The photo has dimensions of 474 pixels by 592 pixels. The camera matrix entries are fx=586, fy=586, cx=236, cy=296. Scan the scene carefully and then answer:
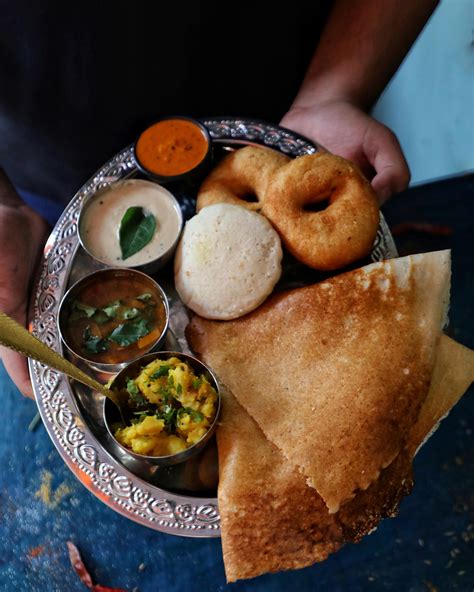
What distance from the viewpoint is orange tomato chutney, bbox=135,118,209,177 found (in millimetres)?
2068

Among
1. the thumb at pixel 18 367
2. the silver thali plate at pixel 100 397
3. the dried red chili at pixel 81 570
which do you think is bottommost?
the dried red chili at pixel 81 570

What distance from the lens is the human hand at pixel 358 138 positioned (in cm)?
207

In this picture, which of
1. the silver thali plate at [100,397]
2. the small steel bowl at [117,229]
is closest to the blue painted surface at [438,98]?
the silver thali plate at [100,397]

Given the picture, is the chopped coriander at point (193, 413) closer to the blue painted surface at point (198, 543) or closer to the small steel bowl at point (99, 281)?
the small steel bowl at point (99, 281)

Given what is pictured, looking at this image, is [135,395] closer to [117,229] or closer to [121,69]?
[117,229]

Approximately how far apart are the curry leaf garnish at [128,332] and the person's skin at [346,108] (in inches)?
18.0

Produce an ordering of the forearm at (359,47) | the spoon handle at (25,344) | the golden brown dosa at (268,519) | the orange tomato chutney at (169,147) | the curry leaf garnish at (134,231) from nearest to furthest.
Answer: the spoon handle at (25,344) < the golden brown dosa at (268,519) < the curry leaf garnish at (134,231) < the orange tomato chutney at (169,147) < the forearm at (359,47)

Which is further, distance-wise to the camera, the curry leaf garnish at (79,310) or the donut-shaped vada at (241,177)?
the donut-shaped vada at (241,177)

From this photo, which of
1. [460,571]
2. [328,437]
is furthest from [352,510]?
[460,571]

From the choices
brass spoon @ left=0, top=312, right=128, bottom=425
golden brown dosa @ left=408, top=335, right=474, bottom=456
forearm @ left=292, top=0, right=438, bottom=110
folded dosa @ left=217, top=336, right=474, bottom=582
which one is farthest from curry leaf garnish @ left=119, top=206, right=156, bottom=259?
golden brown dosa @ left=408, top=335, right=474, bottom=456

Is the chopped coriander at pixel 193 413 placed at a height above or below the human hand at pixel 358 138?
below

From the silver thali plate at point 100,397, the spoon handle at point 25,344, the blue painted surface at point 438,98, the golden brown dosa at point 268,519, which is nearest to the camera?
the spoon handle at point 25,344

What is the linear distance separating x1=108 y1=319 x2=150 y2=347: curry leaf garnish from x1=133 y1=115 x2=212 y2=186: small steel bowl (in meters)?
0.53

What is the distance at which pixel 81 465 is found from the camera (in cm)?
179
